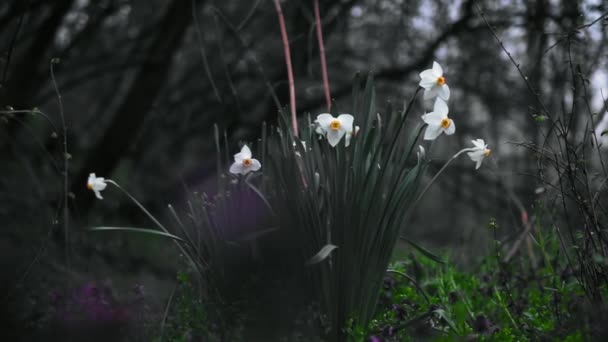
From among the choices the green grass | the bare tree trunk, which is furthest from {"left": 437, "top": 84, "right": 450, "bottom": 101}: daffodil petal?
the bare tree trunk

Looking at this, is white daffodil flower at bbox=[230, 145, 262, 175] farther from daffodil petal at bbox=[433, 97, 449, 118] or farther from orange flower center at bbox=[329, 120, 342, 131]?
daffodil petal at bbox=[433, 97, 449, 118]

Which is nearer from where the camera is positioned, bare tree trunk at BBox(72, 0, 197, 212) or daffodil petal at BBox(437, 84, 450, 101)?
daffodil petal at BBox(437, 84, 450, 101)

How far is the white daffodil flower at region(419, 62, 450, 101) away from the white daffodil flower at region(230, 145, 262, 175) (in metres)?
0.47

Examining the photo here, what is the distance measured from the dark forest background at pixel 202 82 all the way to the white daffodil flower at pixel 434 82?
958mm

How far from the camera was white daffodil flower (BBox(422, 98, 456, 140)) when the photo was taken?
4.60 ft

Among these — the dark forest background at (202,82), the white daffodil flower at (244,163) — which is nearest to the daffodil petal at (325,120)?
the white daffodil flower at (244,163)

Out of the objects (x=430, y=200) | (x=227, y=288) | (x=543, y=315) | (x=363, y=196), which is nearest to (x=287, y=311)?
(x=227, y=288)

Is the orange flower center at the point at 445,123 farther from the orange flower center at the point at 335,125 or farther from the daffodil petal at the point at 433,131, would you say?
the orange flower center at the point at 335,125

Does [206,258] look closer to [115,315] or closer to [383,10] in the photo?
[115,315]

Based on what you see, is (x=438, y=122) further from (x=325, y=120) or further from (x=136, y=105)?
(x=136, y=105)

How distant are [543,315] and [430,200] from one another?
35.5 feet

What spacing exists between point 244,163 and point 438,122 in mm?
512

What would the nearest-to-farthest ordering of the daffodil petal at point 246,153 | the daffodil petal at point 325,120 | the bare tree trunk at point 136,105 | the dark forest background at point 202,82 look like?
the daffodil petal at point 325,120 < the daffodil petal at point 246,153 < the dark forest background at point 202,82 < the bare tree trunk at point 136,105

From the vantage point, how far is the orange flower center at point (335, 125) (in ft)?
4.52
